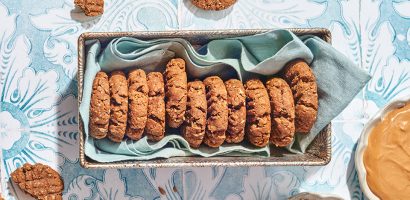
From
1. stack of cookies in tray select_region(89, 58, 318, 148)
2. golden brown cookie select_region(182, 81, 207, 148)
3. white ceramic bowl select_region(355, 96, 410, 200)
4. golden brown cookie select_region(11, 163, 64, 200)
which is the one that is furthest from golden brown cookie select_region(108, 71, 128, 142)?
white ceramic bowl select_region(355, 96, 410, 200)

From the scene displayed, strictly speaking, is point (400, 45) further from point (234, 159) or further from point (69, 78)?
point (69, 78)

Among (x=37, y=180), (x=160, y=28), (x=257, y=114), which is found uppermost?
(x=160, y=28)

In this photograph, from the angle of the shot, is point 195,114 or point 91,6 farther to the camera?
point 91,6

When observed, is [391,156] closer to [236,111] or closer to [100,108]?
[236,111]

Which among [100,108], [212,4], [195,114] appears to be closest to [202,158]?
[195,114]

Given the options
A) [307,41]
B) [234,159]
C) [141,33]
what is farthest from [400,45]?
[141,33]

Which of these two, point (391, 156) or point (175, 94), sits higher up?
point (175, 94)
